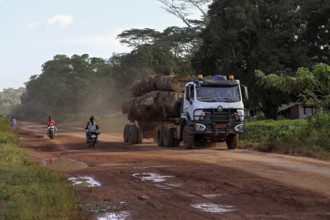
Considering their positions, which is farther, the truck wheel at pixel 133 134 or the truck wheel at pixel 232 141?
the truck wheel at pixel 133 134

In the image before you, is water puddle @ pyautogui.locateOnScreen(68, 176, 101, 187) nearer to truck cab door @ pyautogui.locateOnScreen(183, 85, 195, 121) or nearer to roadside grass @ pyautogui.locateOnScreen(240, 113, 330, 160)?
roadside grass @ pyautogui.locateOnScreen(240, 113, 330, 160)

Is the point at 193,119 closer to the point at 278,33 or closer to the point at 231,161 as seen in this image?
the point at 231,161

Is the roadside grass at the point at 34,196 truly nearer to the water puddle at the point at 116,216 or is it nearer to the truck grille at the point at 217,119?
the water puddle at the point at 116,216

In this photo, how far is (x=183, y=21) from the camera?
5812cm

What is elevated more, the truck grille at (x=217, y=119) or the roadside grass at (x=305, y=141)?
the truck grille at (x=217, y=119)

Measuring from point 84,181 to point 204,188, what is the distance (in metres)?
3.31

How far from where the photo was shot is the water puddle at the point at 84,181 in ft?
37.7

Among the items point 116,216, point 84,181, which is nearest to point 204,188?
point 116,216

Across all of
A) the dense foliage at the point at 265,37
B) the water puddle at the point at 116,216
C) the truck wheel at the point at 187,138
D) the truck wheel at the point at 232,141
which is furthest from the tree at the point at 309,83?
the dense foliage at the point at 265,37

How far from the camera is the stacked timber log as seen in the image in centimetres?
2309

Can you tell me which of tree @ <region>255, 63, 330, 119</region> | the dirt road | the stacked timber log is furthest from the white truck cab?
the dirt road

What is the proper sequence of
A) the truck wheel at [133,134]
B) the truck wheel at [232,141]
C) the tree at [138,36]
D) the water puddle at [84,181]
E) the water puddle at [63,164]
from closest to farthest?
the water puddle at [84,181]
the water puddle at [63,164]
the truck wheel at [232,141]
the truck wheel at [133,134]
the tree at [138,36]

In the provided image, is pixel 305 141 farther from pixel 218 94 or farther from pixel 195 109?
pixel 195 109

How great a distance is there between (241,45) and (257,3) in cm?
337
